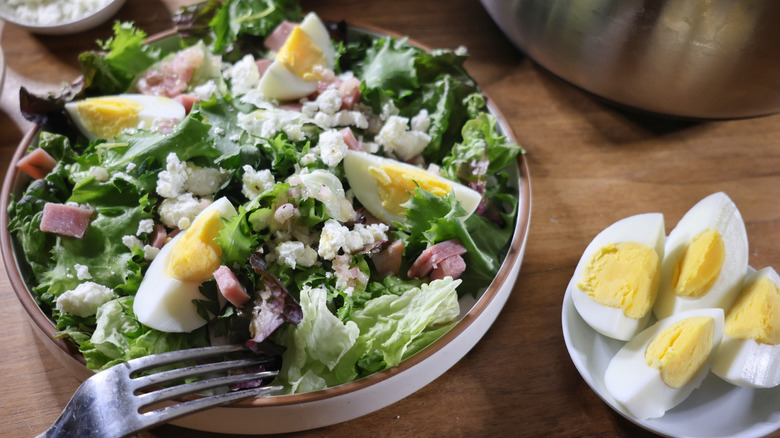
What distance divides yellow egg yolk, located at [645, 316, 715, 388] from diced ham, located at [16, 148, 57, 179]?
5.20ft

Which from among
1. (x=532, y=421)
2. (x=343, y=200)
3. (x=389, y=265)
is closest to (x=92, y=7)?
(x=343, y=200)

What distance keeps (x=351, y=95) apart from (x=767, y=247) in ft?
4.23

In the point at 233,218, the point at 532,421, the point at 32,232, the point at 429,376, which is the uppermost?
the point at 233,218

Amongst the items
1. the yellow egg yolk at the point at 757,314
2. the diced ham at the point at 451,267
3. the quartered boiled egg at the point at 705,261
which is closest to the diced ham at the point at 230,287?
the diced ham at the point at 451,267

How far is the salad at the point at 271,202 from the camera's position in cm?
131

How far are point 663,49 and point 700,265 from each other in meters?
0.60

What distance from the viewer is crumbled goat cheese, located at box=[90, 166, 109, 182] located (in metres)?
1.49

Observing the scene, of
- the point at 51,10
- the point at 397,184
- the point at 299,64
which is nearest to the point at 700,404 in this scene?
the point at 397,184

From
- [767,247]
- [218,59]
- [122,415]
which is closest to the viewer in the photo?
[122,415]

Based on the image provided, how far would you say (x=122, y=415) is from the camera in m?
1.08

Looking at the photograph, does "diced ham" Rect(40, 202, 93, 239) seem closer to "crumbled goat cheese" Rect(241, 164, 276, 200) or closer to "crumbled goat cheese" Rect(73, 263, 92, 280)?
"crumbled goat cheese" Rect(73, 263, 92, 280)

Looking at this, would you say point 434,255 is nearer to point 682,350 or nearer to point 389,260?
point 389,260

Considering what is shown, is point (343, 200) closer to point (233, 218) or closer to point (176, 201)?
point (233, 218)

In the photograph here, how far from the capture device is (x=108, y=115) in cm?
170
